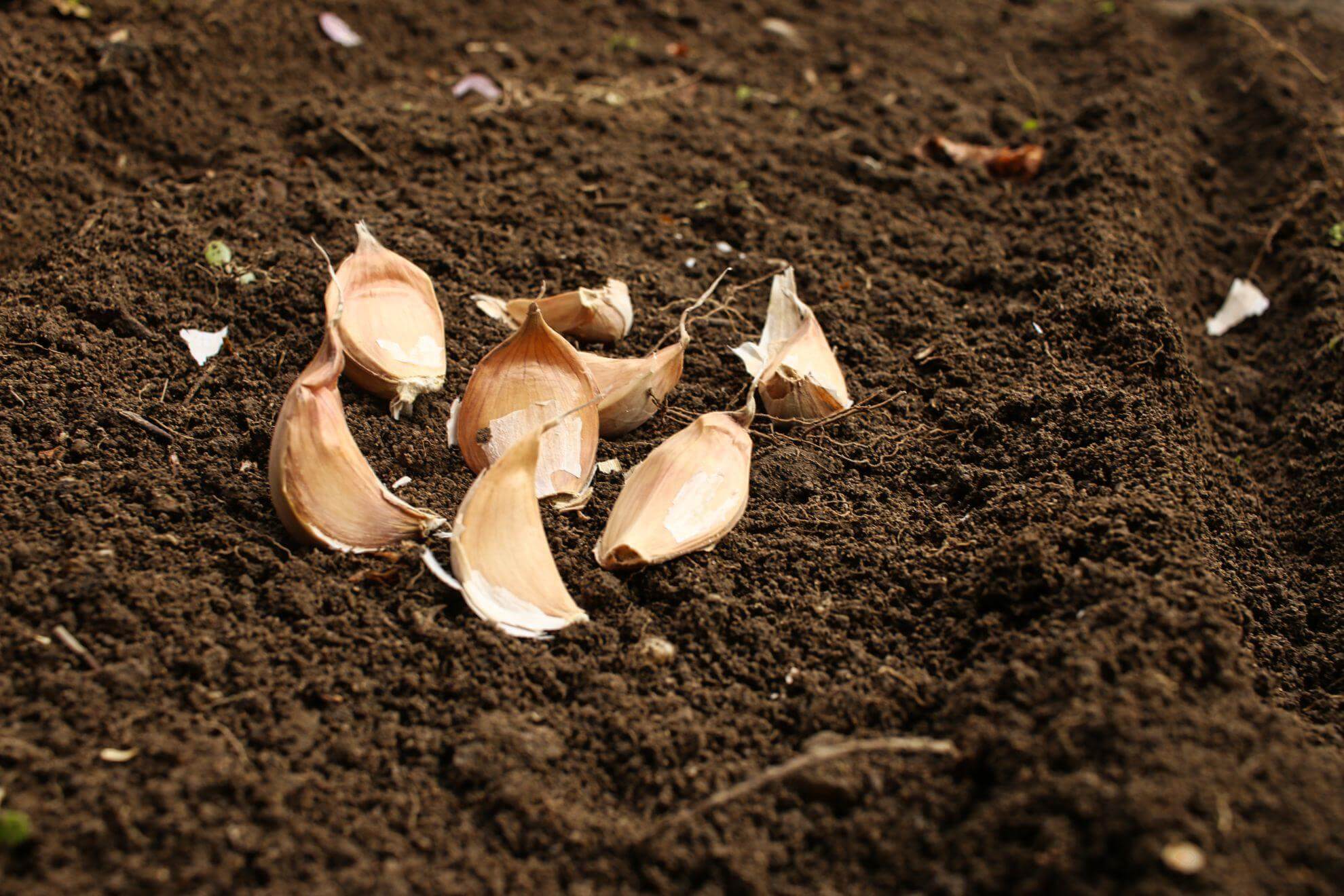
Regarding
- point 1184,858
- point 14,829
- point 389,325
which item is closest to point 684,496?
point 389,325

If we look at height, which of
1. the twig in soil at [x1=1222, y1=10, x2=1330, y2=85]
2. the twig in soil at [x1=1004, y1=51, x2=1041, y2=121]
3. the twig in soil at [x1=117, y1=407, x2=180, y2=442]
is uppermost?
the twig in soil at [x1=1222, y1=10, x2=1330, y2=85]

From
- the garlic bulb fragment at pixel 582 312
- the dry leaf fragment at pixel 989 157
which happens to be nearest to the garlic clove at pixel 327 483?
the garlic bulb fragment at pixel 582 312

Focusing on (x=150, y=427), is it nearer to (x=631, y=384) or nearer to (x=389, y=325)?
(x=389, y=325)

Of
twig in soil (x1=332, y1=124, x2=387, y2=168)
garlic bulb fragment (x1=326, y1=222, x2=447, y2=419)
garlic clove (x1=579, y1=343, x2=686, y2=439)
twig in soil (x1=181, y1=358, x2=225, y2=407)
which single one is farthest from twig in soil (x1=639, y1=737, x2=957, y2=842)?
twig in soil (x1=332, y1=124, x2=387, y2=168)

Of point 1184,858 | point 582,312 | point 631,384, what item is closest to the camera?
point 1184,858

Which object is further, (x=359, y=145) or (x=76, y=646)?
(x=359, y=145)

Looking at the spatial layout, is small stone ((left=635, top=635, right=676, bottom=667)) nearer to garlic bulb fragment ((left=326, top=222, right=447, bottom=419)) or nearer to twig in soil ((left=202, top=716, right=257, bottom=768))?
twig in soil ((left=202, top=716, right=257, bottom=768))

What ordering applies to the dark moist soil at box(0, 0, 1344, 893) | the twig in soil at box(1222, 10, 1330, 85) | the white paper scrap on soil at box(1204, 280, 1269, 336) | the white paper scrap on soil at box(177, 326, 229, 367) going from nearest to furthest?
the dark moist soil at box(0, 0, 1344, 893), the white paper scrap on soil at box(177, 326, 229, 367), the white paper scrap on soil at box(1204, 280, 1269, 336), the twig in soil at box(1222, 10, 1330, 85)

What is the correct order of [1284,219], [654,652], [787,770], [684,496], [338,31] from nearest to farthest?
[787,770], [654,652], [684,496], [1284,219], [338,31]
